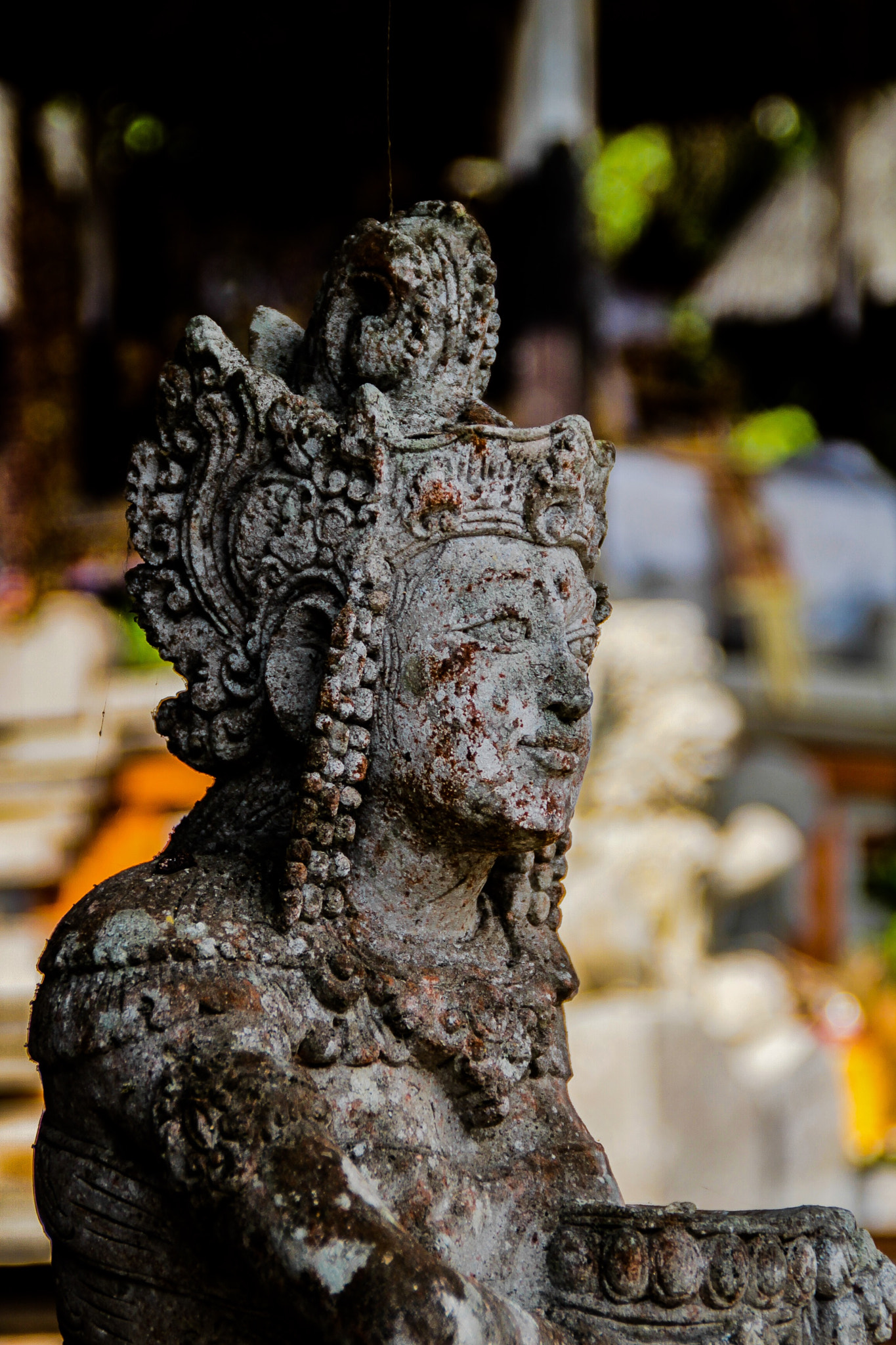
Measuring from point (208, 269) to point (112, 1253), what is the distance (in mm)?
10009

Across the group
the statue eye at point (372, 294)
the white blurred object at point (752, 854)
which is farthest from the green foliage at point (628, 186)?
the statue eye at point (372, 294)

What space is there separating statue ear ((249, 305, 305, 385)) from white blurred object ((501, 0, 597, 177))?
587 centimetres

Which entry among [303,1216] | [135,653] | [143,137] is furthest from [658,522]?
[303,1216]

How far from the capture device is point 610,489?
11195 mm

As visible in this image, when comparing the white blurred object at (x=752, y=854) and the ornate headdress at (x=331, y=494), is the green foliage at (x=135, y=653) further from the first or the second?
the ornate headdress at (x=331, y=494)

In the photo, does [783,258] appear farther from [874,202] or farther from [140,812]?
[140,812]

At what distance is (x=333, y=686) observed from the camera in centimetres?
222

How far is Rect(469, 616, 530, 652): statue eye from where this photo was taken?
7.42 ft

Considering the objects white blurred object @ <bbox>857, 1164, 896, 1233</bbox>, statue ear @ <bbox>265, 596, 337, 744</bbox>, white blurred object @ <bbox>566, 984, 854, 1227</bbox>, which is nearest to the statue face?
statue ear @ <bbox>265, 596, 337, 744</bbox>

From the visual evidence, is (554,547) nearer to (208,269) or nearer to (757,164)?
(208,269)

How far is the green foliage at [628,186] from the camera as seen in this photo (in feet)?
56.3

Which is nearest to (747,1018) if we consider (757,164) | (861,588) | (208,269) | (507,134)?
(507,134)

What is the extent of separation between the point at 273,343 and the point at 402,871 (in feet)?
2.87

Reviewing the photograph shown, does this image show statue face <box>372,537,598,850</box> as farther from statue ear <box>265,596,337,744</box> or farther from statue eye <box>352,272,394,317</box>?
statue eye <box>352,272,394,317</box>
